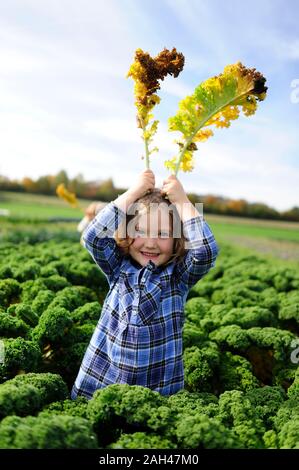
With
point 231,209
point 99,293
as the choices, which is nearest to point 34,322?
point 99,293

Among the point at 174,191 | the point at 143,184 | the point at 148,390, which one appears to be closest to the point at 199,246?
the point at 174,191

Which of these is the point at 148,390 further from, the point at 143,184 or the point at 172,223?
the point at 143,184

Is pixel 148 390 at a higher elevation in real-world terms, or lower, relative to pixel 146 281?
lower

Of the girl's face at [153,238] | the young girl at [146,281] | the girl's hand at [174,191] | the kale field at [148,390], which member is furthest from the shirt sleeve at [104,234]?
the kale field at [148,390]

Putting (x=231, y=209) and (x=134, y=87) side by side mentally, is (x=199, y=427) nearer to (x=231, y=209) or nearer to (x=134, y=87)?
(x=134, y=87)

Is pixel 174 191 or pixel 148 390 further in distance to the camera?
pixel 174 191

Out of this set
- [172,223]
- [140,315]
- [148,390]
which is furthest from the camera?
Answer: [172,223]

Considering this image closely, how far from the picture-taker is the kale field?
2.68 m

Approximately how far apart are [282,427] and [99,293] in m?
4.53

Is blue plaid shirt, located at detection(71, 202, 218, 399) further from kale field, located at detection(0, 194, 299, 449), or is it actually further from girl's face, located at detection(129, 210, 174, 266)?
kale field, located at detection(0, 194, 299, 449)

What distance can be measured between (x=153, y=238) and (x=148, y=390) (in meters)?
1.07

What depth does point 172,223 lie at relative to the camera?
3.66 meters

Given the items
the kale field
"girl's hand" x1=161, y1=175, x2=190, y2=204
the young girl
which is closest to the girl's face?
the young girl

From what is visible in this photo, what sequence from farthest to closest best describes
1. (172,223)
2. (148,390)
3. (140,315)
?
(172,223) → (140,315) → (148,390)
